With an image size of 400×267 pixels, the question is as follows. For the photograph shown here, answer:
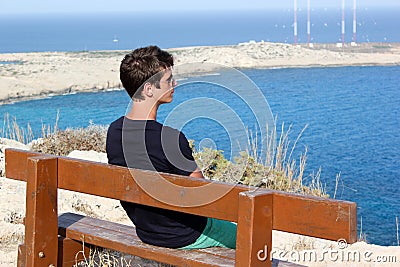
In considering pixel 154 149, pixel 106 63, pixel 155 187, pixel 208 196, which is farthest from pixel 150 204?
pixel 106 63

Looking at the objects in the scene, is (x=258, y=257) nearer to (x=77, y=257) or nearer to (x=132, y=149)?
(x=132, y=149)

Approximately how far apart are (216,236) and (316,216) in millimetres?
834

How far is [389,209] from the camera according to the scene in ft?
32.9

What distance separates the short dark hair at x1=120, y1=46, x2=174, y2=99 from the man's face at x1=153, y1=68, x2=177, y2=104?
3cm

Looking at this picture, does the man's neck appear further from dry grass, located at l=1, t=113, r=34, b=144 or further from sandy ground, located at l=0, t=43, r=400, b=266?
dry grass, located at l=1, t=113, r=34, b=144

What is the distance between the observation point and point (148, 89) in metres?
3.29

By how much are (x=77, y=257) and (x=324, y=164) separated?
968 centimetres

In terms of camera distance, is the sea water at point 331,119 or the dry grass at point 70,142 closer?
the dry grass at point 70,142

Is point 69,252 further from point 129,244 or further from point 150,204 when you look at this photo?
point 150,204

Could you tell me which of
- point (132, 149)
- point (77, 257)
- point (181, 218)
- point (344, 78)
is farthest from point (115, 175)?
point (344, 78)

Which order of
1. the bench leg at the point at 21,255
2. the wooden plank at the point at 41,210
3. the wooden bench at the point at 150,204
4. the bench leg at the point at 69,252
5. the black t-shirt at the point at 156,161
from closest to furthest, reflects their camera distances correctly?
the wooden bench at the point at 150,204 → the black t-shirt at the point at 156,161 → the wooden plank at the point at 41,210 → the bench leg at the point at 21,255 → the bench leg at the point at 69,252

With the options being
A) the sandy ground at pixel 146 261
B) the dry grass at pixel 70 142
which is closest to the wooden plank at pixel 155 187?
the sandy ground at pixel 146 261

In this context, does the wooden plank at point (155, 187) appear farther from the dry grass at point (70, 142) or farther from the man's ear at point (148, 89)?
the dry grass at point (70, 142)

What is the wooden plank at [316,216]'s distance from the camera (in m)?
2.54
